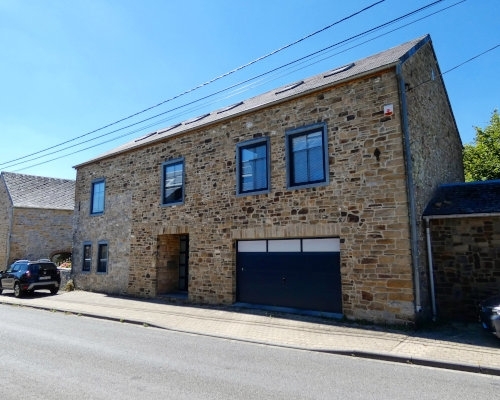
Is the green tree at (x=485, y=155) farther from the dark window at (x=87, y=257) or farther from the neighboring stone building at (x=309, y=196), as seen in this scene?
the dark window at (x=87, y=257)

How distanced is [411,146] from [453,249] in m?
3.01

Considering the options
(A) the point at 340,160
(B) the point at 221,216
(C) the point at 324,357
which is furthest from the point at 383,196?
(B) the point at 221,216

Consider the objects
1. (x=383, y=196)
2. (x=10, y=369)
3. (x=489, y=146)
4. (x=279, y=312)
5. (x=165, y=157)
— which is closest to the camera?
(x=10, y=369)

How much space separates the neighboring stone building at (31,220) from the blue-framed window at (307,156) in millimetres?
24056

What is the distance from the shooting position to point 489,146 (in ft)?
86.3

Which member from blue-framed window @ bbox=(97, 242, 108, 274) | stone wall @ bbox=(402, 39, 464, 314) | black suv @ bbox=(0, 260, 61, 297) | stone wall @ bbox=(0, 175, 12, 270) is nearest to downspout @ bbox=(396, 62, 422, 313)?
stone wall @ bbox=(402, 39, 464, 314)

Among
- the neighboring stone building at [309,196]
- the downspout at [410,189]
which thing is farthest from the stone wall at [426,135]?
the downspout at [410,189]

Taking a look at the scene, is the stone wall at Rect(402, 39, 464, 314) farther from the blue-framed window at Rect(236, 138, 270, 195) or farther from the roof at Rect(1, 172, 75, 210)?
the roof at Rect(1, 172, 75, 210)

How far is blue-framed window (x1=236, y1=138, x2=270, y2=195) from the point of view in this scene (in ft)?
37.6

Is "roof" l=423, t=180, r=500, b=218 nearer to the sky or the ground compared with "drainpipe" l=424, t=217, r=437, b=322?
nearer to the sky

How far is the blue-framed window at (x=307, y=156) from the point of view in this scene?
1023 centimetres

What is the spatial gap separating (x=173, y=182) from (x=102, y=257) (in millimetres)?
5806

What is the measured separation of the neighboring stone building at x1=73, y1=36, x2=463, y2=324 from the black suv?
132 inches

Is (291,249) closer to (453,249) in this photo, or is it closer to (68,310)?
(453,249)
